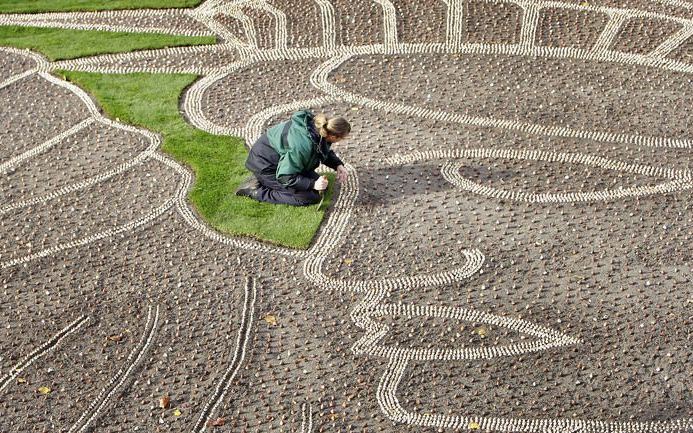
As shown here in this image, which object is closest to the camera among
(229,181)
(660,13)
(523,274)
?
(523,274)

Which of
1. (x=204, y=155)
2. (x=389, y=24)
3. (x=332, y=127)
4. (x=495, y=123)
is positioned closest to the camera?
(x=332, y=127)

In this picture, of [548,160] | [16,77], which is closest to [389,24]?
[548,160]

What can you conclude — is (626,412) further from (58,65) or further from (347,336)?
(58,65)

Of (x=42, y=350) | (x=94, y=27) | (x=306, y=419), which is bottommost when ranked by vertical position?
(x=306, y=419)


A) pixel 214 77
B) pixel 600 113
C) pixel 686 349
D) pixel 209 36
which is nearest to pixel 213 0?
pixel 209 36

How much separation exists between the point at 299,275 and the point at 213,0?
31.7 ft

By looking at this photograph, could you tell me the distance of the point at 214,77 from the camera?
20.9 m

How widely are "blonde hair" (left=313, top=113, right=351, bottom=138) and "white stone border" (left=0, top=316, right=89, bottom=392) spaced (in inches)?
172

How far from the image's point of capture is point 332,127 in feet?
54.1

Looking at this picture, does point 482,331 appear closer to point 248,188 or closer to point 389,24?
point 248,188

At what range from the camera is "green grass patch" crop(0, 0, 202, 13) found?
2352 cm

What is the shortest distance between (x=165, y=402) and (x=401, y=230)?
474 cm

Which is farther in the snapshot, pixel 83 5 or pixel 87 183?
pixel 83 5

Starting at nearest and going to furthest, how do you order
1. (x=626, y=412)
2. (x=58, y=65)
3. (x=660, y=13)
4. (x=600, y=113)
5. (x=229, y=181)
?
(x=626, y=412), (x=229, y=181), (x=600, y=113), (x=58, y=65), (x=660, y=13)
